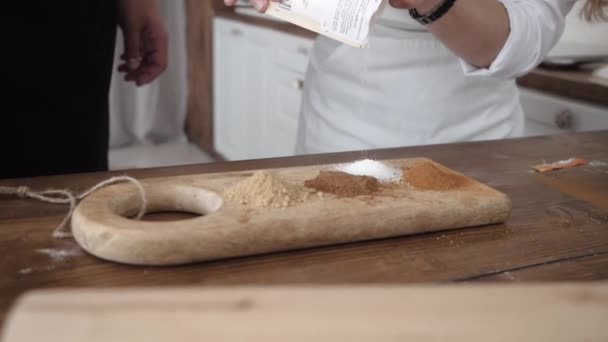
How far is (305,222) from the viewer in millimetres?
550

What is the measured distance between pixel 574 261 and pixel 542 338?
1.06 ft

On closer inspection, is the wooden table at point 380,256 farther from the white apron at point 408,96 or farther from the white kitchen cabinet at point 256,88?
the white kitchen cabinet at point 256,88

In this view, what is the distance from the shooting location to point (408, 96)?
1085mm

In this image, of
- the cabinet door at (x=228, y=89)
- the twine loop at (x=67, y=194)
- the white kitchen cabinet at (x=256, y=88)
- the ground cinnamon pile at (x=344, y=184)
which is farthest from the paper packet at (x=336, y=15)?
the cabinet door at (x=228, y=89)

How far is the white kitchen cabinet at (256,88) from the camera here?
2213mm

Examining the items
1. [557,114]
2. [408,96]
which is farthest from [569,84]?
[408,96]

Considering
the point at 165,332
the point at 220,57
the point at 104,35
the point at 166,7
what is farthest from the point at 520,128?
the point at 166,7

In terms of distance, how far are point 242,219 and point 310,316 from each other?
0.95 ft

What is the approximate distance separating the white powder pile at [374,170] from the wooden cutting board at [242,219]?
30 millimetres

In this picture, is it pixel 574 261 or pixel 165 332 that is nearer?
pixel 165 332

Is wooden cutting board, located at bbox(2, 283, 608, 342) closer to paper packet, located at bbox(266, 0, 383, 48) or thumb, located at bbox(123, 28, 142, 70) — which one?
paper packet, located at bbox(266, 0, 383, 48)

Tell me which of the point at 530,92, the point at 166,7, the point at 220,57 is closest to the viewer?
the point at 530,92

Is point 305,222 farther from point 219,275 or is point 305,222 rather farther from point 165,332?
point 165,332

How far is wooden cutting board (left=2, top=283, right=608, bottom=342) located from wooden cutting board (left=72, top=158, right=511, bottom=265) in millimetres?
235
